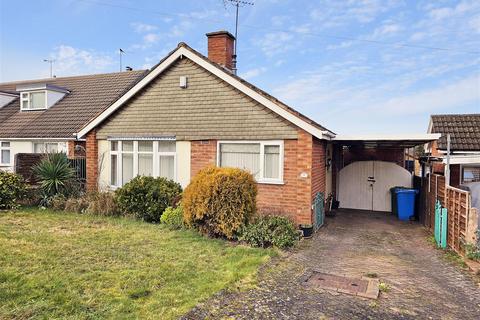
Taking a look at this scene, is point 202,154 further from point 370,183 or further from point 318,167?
point 370,183

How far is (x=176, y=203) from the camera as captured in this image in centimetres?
1065

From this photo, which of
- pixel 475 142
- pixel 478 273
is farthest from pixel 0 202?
pixel 475 142

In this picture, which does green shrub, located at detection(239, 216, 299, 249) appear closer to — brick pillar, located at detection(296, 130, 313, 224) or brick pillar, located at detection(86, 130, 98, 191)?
brick pillar, located at detection(296, 130, 313, 224)

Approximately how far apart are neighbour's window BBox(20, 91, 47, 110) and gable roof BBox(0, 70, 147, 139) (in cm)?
38

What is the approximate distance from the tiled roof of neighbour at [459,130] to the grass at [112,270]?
10.1 m

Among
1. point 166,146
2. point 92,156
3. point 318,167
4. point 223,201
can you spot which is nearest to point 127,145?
point 92,156

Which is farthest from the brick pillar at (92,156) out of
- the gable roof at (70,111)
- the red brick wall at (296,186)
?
the red brick wall at (296,186)

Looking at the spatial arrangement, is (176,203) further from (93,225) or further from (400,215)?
(400,215)

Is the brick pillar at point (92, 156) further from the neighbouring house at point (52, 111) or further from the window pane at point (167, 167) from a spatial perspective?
the neighbouring house at point (52, 111)

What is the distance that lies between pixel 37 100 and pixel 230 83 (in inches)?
601

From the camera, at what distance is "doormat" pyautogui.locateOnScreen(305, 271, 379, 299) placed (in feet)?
17.8

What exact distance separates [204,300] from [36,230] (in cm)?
620

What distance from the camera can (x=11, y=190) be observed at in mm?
12281

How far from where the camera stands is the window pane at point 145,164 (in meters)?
12.2
